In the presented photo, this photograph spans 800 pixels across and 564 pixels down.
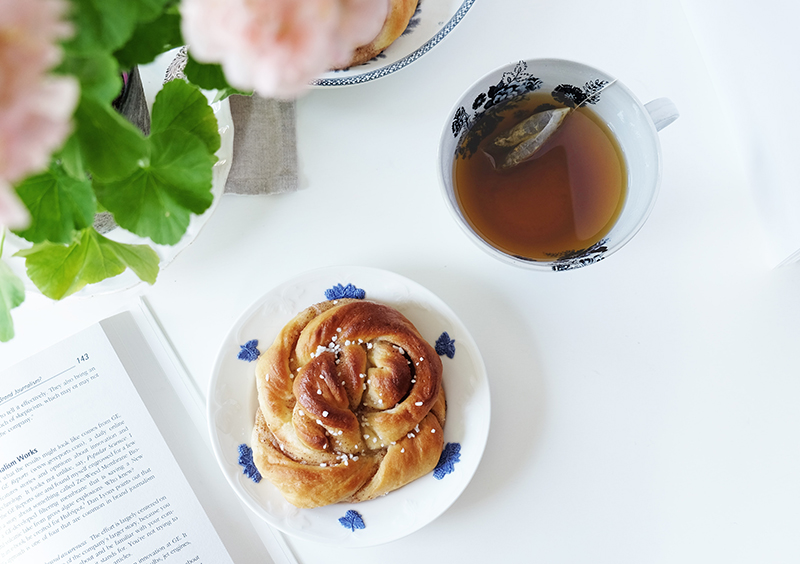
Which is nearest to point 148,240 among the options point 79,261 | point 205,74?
point 79,261

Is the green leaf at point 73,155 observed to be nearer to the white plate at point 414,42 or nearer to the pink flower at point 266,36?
the pink flower at point 266,36

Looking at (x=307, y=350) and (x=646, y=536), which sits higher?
(x=307, y=350)

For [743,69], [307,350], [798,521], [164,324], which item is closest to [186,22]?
[307,350]

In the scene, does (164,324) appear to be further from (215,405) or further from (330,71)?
(330,71)

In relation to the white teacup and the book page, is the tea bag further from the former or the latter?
the book page

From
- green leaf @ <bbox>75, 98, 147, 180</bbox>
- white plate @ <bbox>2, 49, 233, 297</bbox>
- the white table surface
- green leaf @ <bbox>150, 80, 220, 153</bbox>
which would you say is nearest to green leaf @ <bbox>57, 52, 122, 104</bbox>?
green leaf @ <bbox>75, 98, 147, 180</bbox>

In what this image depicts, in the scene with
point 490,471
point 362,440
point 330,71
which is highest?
point 330,71
